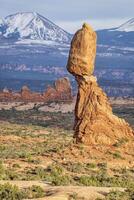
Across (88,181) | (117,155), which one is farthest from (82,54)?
(88,181)

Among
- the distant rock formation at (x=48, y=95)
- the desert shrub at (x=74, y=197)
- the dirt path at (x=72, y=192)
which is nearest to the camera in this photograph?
the dirt path at (x=72, y=192)

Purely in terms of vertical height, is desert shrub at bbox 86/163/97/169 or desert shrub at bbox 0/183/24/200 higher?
desert shrub at bbox 0/183/24/200

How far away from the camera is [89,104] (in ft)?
111

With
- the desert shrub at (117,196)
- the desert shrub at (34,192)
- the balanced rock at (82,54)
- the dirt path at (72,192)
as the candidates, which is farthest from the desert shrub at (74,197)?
the balanced rock at (82,54)

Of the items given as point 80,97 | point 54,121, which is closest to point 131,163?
point 80,97

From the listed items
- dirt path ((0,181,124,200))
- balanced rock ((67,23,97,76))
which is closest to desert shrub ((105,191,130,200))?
dirt path ((0,181,124,200))

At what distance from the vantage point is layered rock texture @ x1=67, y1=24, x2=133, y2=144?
3347 cm

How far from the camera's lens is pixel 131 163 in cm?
3161

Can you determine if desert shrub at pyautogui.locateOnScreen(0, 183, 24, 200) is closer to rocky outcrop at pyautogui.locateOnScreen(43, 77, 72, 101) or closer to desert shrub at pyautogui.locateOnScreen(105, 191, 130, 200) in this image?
desert shrub at pyautogui.locateOnScreen(105, 191, 130, 200)

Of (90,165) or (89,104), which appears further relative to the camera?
(89,104)

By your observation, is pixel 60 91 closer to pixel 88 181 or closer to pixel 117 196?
pixel 88 181

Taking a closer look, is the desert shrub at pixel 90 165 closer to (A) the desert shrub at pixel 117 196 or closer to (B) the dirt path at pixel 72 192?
(B) the dirt path at pixel 72 192

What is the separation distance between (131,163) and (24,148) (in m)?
6.54

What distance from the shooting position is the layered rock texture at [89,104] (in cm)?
3347
